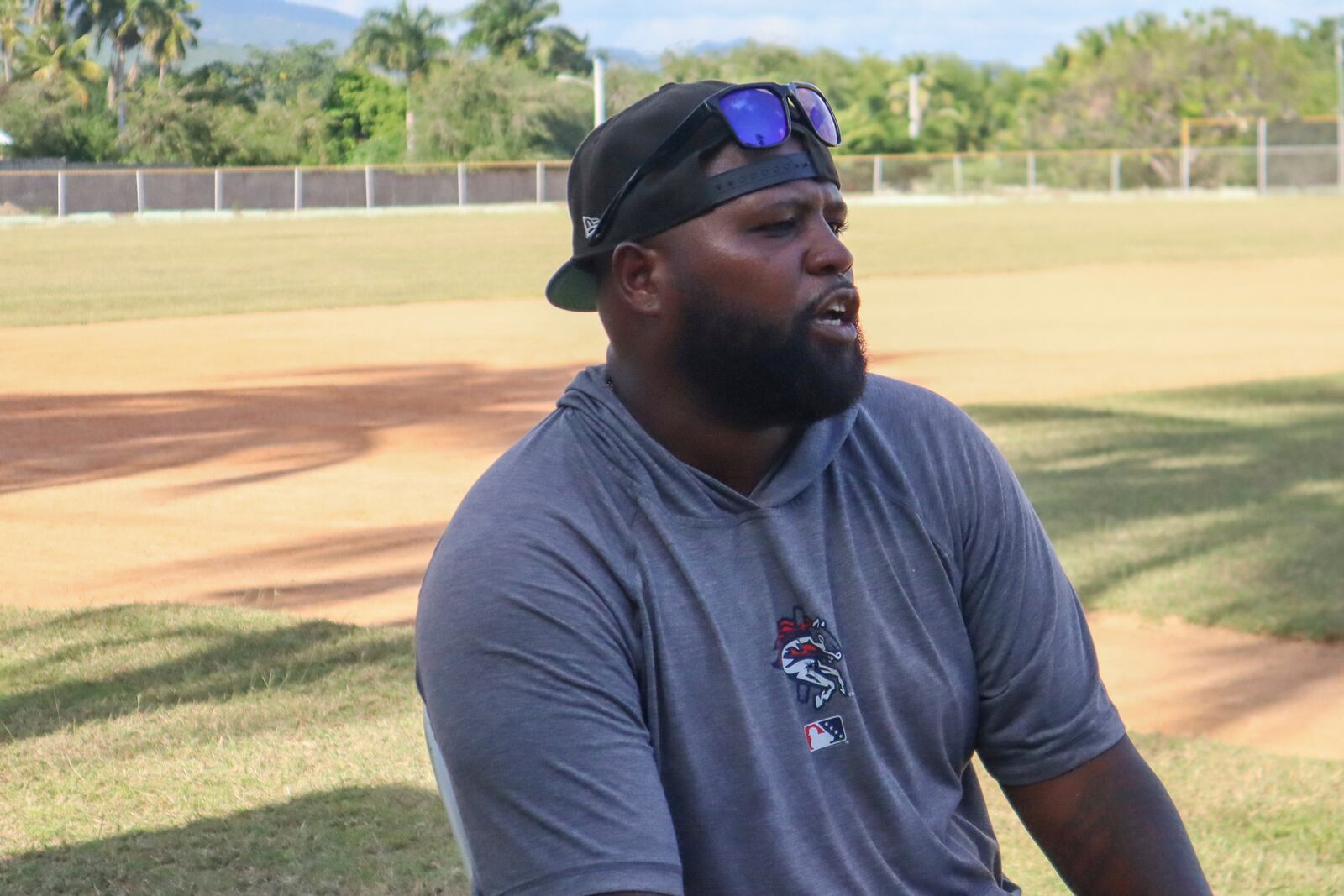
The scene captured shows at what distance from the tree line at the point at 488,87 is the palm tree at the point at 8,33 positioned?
110 mm

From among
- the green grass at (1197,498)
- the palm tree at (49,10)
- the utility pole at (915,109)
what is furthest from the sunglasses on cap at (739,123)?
the utility pole at (915,109)

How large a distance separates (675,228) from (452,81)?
5257 centimetres

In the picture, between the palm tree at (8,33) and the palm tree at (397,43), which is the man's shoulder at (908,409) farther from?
the palm tree at (397,43)

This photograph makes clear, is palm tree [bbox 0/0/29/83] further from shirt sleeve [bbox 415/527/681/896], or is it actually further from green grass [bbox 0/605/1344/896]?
shirt sleeve [bbox 415/527/681/896]

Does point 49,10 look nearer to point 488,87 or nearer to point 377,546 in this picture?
point 488,87

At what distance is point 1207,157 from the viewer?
58.7 metres

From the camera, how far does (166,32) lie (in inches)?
2255

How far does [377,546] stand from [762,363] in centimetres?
529

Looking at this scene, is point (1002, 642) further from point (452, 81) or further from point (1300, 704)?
point (452, 81)

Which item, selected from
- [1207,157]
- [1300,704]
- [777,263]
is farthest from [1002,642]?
[1207,157]

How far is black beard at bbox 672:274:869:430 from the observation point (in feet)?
6.48

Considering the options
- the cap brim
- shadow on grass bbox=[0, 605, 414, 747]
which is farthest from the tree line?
the cap brim

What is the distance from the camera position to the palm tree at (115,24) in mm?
54500

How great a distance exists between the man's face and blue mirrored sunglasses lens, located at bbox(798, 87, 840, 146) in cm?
10
